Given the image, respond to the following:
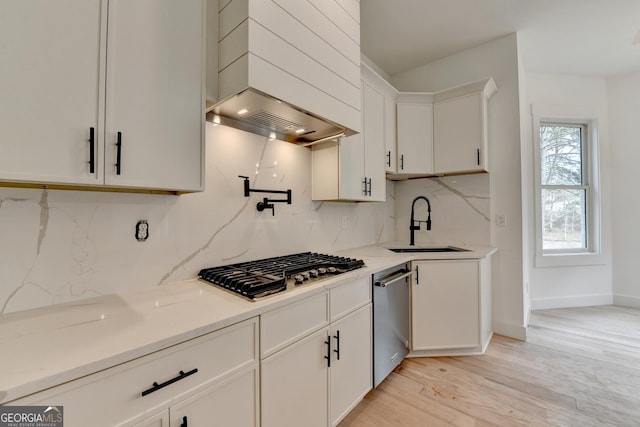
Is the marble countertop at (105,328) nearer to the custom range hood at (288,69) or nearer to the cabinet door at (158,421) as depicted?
the cabinet door at (158,421)

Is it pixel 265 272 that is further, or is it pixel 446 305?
pixel 446 305

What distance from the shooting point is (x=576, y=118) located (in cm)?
363

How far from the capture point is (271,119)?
1.70 metres

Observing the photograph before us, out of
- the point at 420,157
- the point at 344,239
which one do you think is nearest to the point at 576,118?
the point at 420,157

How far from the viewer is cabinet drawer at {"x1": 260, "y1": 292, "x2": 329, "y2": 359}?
1129 millimetres

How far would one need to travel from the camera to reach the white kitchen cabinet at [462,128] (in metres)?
2.64

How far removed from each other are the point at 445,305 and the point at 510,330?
0.97m

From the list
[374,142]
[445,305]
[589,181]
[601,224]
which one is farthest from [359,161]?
[601,224]

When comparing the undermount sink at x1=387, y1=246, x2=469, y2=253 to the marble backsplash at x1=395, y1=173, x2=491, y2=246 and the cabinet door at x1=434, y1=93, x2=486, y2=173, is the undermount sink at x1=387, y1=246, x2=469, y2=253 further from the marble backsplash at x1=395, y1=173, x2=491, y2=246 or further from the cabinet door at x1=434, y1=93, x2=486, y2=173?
the cabinet door at x1=434, y1=93, x2=486, y2=173

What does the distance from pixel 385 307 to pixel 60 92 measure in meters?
2.02

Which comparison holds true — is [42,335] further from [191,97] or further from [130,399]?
[191,97]

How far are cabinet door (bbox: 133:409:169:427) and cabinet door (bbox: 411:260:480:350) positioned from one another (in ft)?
6.55

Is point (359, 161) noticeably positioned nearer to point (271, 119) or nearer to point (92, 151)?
point (271, 119)

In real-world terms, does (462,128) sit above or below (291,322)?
above
